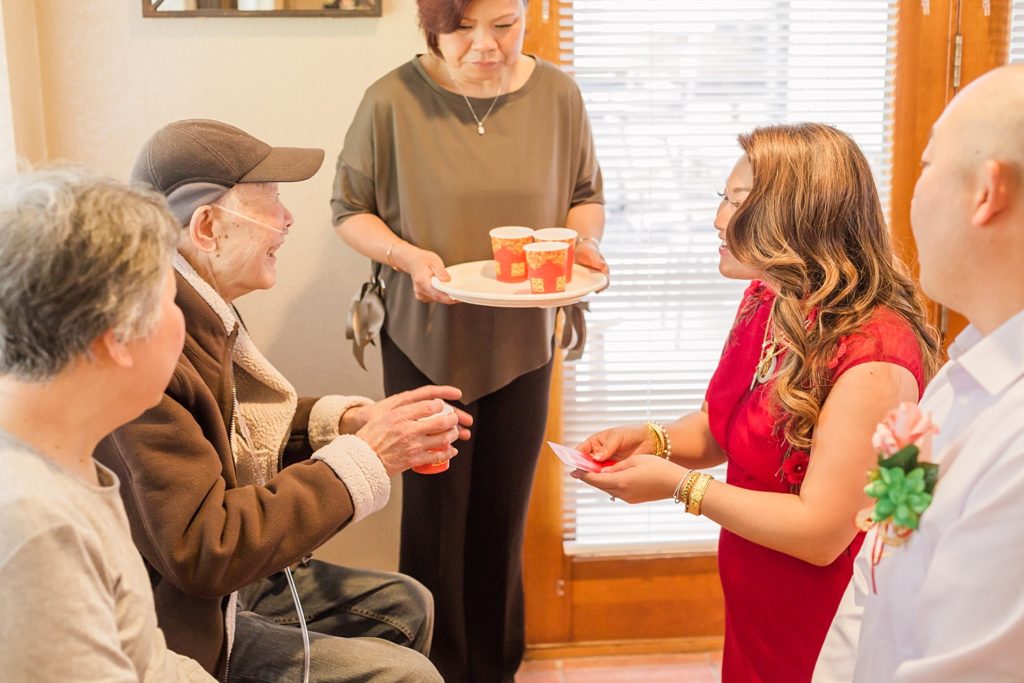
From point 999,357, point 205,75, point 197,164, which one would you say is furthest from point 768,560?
point 205,75

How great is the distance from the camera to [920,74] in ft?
9.96

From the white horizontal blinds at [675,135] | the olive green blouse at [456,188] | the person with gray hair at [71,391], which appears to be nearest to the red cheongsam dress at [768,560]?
the olive green blouse at [456,188]

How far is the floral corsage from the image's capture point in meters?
1.32

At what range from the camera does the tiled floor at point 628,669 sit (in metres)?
3.14

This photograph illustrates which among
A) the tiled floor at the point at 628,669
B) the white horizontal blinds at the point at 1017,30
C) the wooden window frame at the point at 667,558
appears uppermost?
the white horizontal blinds at the point at 1017,30

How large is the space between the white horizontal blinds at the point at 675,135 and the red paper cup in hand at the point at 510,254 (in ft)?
2.16

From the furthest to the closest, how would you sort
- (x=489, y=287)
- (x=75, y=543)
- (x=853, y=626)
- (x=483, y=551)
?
1. (x=483, y=551)
2. (x=489, y=287)
3. (x=853, y=626)
4. (x=75, y=543)

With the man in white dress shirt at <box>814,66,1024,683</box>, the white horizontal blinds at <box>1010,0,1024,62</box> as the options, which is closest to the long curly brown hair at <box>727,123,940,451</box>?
the man in white dress shirt at <box>814,66,1024,683</box>

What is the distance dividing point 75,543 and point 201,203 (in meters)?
0.84

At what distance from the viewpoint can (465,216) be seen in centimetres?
257

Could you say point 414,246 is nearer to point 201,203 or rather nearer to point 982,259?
point 201,203

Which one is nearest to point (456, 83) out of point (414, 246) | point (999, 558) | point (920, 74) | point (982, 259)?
point (414, 246)

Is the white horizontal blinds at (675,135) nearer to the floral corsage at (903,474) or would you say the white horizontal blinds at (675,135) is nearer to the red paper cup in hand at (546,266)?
the red paper cup in hand at (546,266)

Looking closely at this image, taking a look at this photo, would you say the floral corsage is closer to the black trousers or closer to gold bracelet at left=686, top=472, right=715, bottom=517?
gold bracelet at left=686, top=472, right=715, bottom=517
